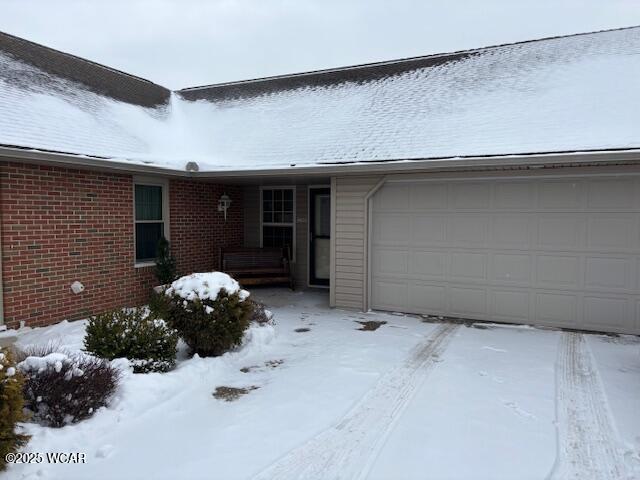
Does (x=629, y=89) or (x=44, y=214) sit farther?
(x=629, y=89)

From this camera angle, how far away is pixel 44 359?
375 centimetres

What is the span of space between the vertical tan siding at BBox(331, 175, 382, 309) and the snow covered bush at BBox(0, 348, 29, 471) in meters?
5.90

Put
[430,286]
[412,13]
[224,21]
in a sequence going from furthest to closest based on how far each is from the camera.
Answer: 1. [224,21]
2. [412,13]
3. [430,286]

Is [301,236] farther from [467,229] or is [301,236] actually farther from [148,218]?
[467,229]

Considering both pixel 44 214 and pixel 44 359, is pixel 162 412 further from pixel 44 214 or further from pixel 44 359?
pixel 44 214

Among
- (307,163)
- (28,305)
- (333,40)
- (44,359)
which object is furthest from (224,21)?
(44,359)

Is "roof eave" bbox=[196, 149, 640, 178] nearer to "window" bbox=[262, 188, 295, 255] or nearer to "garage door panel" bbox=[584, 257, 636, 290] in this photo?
"garage door panel" bbox=[584, 257, 636, 290]

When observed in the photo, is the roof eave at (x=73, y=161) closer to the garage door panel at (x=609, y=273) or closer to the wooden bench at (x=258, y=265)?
the wooden bench at (x=258, y=265)

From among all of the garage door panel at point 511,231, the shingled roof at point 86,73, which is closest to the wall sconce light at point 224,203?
the shingled roof at point 86,73

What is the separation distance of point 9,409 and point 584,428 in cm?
421

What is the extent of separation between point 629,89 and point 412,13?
20.9 m

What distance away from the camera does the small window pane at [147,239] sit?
28.6 ft

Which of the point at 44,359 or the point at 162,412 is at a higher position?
the point at 44,359

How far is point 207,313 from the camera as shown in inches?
209
